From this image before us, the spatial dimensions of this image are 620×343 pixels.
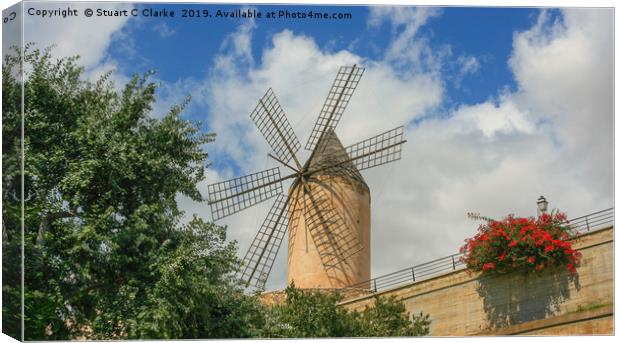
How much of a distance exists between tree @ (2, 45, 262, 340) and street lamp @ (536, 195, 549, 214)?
5693 millimetres

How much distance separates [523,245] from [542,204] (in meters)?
1.03

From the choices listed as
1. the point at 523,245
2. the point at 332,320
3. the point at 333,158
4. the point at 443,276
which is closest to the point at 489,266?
the point at 523,245

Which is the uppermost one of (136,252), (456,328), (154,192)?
(154,192)

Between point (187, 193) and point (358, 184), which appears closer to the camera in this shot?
point (187, 193)

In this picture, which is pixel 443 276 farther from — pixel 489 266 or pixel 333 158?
pixel 333 158

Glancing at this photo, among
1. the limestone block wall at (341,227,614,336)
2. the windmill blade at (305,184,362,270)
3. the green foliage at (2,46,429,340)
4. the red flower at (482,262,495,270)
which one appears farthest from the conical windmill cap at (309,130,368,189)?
the green foliage at (2,46,429,340)

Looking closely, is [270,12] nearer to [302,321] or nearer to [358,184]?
[302,321]

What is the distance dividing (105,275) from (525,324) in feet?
23.4

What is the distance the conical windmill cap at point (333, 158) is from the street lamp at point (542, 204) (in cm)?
645

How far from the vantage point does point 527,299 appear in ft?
57.6

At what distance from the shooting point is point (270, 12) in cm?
1527

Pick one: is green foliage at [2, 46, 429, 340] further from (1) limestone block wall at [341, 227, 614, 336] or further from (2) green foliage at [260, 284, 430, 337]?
(1) limestone block wall at [341, 227, 614, 336]

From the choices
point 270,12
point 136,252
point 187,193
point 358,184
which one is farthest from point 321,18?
point 358,184

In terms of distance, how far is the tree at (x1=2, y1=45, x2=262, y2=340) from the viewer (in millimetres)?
14148
